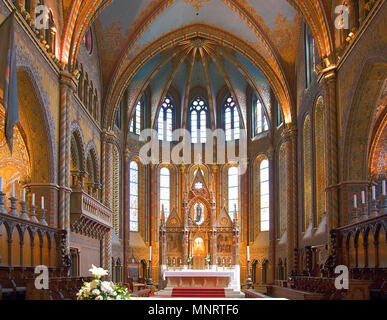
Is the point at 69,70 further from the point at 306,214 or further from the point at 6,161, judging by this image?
the point at 306,214

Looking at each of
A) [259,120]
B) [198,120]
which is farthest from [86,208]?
[198,120]

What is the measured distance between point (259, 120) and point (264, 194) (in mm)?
4785

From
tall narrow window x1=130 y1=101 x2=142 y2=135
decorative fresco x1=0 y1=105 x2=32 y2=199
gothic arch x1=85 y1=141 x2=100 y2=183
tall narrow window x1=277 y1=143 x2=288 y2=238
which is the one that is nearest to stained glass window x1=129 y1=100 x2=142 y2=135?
tall narrow window x1=130 y1=101 x2=142 y2=135

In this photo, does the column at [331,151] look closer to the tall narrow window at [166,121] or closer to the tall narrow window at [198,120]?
the tall narrow window at [198,120]

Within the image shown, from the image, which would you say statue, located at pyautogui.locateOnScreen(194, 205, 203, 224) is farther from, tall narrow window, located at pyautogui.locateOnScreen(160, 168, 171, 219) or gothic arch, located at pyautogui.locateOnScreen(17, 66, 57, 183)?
gothic arch, located at pyautogui.locateOnScreen(17, 66, 57, 183)

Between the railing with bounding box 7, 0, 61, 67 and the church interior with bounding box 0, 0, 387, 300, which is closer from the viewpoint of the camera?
the railing with bounding box 7, 0, 61, 67

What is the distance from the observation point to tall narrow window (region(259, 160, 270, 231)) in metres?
32.7

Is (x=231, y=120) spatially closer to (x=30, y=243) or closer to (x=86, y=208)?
(x=86, y=208)

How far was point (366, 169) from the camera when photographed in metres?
18.7

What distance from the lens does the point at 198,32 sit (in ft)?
97.7

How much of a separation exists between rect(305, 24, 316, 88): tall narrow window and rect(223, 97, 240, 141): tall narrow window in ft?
34.6

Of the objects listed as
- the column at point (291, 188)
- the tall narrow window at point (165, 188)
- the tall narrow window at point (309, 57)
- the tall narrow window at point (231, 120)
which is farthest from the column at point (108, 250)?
the tall narrow window at point (309, 57)

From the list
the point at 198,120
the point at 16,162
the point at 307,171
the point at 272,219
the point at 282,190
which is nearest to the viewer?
the point at 16,162
